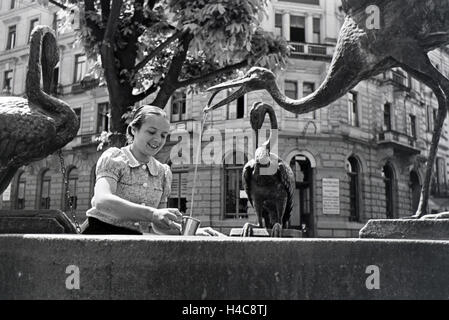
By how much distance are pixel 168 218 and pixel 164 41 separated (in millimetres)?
6723

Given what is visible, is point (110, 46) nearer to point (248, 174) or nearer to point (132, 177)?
Answer: point (248, 174)

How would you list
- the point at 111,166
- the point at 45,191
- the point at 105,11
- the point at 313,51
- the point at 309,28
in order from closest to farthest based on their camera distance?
the point at 111,166 → the point at 105,11 → the point at 313,51 → the point at 309,28 → the point at 45,191

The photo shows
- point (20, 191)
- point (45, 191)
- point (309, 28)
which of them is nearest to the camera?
point (309, 28)

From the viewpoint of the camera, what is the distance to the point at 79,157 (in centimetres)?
2491

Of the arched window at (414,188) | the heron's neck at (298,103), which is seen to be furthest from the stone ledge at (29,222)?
the arched window at (414,188)

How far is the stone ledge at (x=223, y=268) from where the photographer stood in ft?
5.90

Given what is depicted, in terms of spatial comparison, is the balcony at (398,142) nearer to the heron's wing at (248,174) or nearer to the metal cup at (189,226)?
the heron's wing at (248,174)

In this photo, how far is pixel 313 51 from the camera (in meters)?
21.5

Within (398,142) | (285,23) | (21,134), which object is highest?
(285,23)

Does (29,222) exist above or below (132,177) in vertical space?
below

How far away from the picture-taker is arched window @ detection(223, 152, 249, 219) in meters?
20.1

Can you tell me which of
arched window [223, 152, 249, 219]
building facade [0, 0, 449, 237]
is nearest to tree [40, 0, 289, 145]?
building facade [0, 0, 449, 237]

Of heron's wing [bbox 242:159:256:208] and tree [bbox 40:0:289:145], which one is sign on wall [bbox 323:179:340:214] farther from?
heron's wing [bbox 242:159:256:208]

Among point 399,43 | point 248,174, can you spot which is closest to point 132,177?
point 248,174
